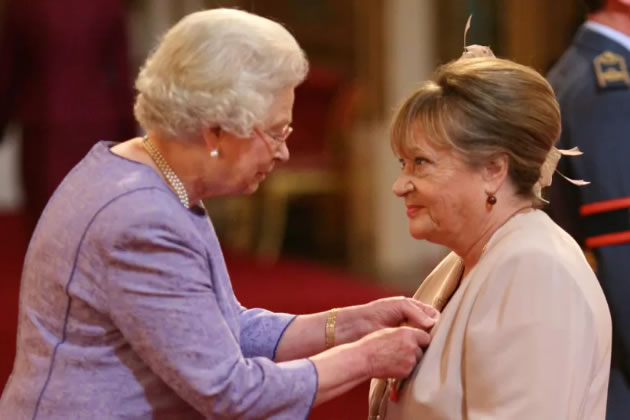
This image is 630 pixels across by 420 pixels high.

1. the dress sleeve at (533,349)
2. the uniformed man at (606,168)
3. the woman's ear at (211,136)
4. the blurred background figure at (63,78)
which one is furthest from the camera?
the blurred background figure at (63,78)

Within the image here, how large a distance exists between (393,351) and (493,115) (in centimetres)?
49

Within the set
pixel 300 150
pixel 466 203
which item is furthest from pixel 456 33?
pixel 466 203

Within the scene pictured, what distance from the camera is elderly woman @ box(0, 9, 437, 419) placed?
2309 mm

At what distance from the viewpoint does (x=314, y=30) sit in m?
8.41

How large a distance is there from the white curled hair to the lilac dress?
145 mm

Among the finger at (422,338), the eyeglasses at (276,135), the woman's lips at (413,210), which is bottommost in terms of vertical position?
the finger at (422,338)

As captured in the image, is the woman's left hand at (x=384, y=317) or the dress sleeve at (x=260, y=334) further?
the dress sleeve at (x=260, y=334)

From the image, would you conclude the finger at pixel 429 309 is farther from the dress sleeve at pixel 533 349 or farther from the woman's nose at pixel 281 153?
the woman's nose at pixel 281 153

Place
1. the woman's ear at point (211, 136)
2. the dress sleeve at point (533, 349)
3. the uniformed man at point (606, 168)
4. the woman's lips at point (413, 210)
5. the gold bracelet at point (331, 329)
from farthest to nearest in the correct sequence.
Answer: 1. the uniformed man at point (606, 168)
2. the gold bracelet at point (331, 329)
3. the woman's lips at point (413, 210)
4. the woman's ear at point (211, 136)
5. the dress sleeve at point (533, 349)

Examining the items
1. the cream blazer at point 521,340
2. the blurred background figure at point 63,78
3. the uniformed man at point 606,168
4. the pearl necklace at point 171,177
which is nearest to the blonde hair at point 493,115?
the cream blazer at point 521,340

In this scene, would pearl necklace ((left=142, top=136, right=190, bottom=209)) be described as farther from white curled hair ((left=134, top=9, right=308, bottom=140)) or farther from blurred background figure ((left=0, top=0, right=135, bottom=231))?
blurred background figure ((left=0, top=0, right=135, bottom=231))

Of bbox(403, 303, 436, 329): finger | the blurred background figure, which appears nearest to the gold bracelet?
bbox(403, 303, 436, 329): finger

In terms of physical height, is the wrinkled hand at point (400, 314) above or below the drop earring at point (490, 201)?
below

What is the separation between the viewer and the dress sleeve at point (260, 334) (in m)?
2.80
